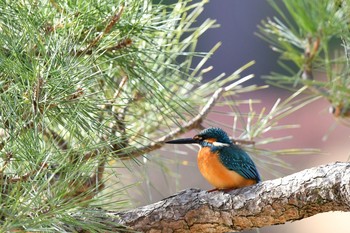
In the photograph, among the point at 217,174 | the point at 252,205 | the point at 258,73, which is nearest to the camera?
the point at 252,205

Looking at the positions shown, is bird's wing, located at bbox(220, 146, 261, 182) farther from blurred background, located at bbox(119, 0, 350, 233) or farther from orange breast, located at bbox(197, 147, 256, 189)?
blurred background, located at bbox(119, 0, 350, 233)

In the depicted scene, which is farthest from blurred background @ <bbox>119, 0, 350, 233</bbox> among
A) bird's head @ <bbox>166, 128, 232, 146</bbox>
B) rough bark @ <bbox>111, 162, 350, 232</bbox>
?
rough bark @ <bbox>111, 162, 350, 232</bbox>

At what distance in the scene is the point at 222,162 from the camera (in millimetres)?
1322

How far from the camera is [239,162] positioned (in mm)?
1313

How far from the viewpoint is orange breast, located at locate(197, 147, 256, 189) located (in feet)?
4.15

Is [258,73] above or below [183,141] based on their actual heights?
below

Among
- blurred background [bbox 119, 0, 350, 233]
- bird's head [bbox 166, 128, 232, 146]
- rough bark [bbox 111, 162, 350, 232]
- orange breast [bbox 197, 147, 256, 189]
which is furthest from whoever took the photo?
blurred background [bbox 119, 0, 350, 233]

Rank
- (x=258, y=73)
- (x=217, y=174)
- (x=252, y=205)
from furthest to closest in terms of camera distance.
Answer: (x=258, y=73) → (x=217, y=174) → (x=252, y=205)

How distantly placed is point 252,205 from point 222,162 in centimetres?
25

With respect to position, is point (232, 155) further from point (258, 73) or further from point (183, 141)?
point (258, 73)

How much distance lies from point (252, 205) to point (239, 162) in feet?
0.78

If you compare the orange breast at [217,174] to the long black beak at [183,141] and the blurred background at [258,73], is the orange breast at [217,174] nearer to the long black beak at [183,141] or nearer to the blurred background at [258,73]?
the long black beak at [183,141]

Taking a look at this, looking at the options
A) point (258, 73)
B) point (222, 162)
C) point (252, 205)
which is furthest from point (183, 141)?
point (258, 73)

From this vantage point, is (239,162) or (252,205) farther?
(239,162)
